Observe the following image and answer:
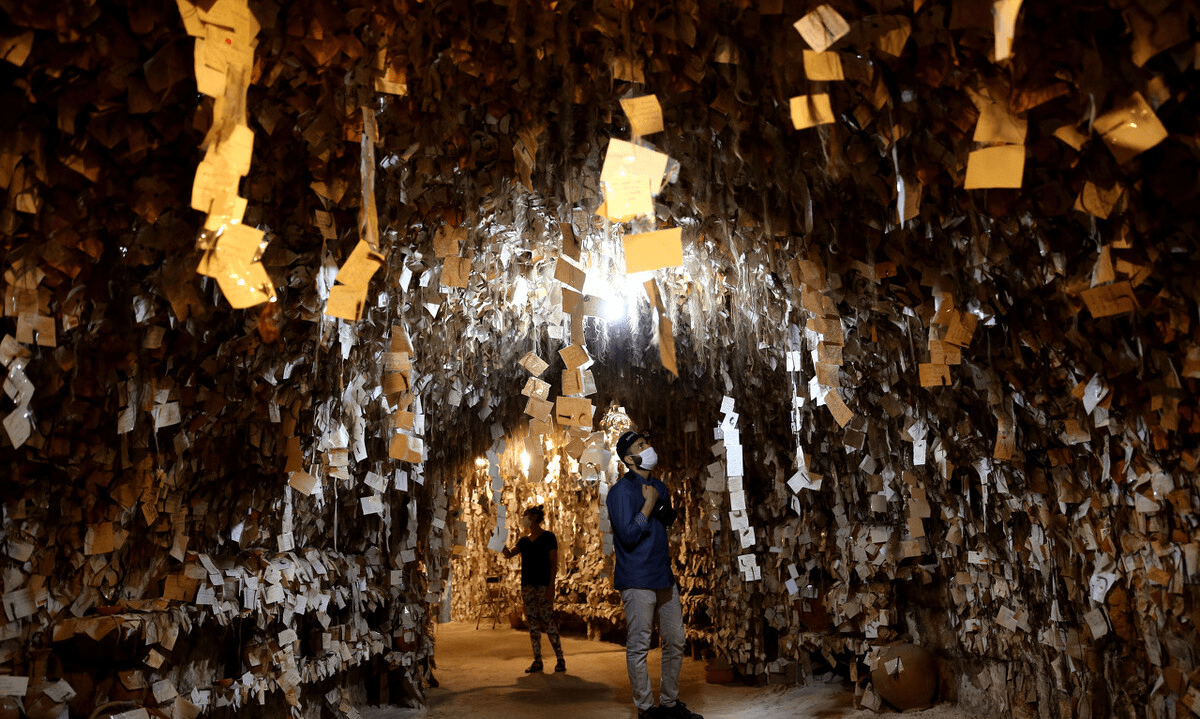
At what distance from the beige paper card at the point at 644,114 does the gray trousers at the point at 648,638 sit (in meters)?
2.20

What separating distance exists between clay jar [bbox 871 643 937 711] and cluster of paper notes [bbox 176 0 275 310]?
3.65 meters

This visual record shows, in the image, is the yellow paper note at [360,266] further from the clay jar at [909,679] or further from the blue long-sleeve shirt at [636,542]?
the clay jar at [909,679]

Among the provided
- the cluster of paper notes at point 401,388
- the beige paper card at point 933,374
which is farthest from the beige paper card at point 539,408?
the beige paper card at point 933,374

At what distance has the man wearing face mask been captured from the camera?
141 inches

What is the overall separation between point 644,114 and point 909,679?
3.26 metres

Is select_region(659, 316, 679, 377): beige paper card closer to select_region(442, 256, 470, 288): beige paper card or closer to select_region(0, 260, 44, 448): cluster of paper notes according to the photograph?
select_region(442, 256, 470, 288): beige paper card

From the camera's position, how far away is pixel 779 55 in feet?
6.95

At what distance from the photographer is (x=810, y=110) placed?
6.15ft

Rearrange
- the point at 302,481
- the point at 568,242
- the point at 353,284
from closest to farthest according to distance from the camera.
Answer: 1. the point at 353,284
2. the point at 568,242
3. the point at 302,481

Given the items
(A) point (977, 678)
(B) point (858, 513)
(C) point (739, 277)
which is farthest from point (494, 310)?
(A) point (977, 678)

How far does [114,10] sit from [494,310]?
107 inches

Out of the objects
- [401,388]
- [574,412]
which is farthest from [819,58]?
[401,388]

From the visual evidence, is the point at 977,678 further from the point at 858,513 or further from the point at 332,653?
the point at 332,653

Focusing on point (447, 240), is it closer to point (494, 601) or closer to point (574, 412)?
point (574, 412)
